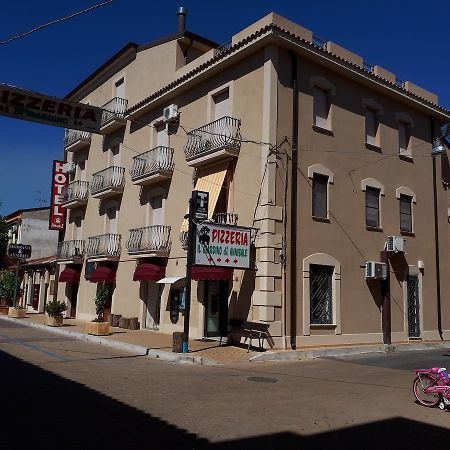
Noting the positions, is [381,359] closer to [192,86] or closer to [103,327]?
[103,327]

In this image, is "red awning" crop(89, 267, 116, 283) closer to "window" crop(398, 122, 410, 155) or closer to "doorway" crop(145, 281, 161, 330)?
"doorway" crop(145, 281, 161, 330)

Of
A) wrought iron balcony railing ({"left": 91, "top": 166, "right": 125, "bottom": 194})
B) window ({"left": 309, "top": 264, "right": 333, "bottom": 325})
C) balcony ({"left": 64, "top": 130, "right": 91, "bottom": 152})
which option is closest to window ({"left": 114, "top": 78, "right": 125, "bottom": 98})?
balcony ({"left": 64, "top": 130, "right": 91, "bottom": 152})

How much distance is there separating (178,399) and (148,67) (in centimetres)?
1864

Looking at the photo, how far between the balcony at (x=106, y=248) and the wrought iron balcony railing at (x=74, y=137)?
6.22 metres

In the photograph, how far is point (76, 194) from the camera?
1137 inches

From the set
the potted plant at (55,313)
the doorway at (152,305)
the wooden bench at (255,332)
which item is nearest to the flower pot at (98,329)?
the doorway at (152,305)

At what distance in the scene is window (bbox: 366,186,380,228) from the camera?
63.4 ft

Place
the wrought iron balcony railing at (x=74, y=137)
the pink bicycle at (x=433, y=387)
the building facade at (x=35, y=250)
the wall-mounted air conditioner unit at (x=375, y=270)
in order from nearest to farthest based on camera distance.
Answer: the pink bicycle at (x=433, y=387) → the wall-mounted air conditioner unit at (x=375, y=270) → the wrought iron balcony railing at (x=74, y=137) → the building facade at (x=35, y=250)

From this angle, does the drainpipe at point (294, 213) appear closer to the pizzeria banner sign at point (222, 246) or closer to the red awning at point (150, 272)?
the pizzeria banner sign at point (222, 246)

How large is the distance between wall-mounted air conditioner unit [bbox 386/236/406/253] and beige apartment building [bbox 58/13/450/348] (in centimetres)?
8

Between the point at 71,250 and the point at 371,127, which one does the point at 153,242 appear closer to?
the point at 371,127

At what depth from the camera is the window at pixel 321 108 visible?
1795cm

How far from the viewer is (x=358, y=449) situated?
20.4 ft

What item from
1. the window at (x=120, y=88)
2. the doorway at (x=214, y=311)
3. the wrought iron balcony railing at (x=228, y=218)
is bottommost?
the doorway at (x=214, y=311)
